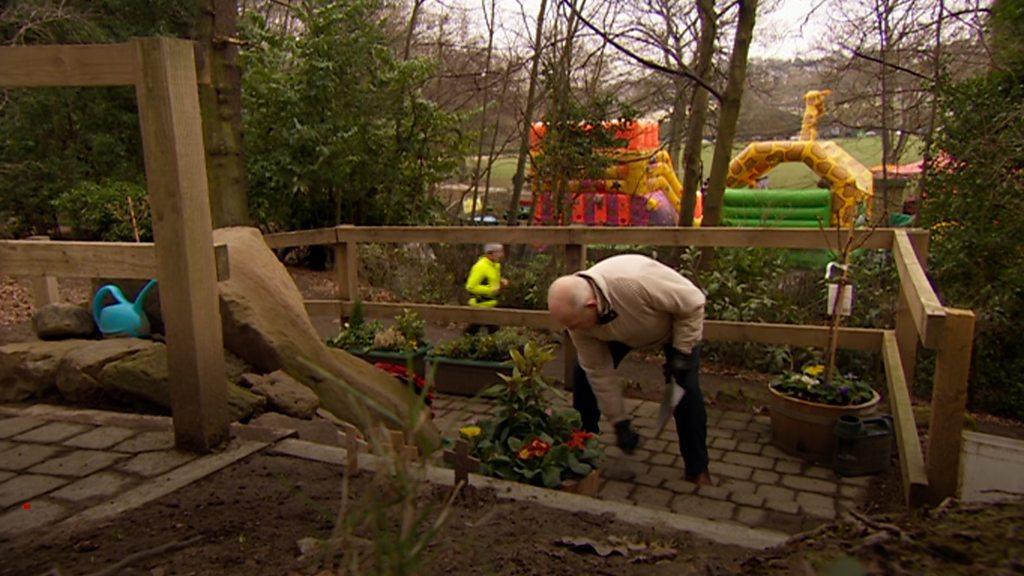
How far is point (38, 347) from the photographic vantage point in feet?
12.9

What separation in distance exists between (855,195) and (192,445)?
1728 cm

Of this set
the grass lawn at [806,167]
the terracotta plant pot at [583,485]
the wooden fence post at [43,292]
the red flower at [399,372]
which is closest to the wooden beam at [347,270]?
the red flower at [399,372]

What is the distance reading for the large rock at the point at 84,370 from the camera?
3.59m

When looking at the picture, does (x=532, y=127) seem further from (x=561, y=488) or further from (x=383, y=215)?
(x=561, y=488)

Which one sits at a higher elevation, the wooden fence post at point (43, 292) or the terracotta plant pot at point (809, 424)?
the wooden fence post at point (43, 292)

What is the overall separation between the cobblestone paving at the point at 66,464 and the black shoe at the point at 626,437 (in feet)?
6.85

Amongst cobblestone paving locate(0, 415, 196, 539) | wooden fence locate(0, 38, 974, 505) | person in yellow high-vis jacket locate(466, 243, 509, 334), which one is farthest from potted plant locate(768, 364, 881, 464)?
person in yellow high-vis jacket locate(466, 243, 509, 334)

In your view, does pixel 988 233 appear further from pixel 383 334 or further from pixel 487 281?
pixel 383 334

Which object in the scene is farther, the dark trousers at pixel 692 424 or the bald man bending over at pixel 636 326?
the dark trousers at pixel 692 424

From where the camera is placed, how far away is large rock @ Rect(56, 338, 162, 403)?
3.59 m

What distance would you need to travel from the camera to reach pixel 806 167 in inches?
1062

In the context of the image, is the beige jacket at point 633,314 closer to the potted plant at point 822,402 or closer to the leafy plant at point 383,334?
the potted plant at point 822,402

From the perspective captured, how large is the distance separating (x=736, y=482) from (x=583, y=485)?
41.2 inches

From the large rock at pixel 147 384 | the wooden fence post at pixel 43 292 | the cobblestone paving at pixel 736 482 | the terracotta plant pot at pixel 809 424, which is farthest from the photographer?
the wooden fence post at pixel 43 292
